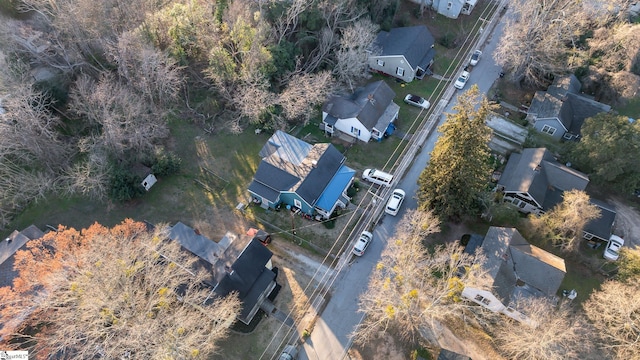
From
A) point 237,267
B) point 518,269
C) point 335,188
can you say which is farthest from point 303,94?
point 518,269

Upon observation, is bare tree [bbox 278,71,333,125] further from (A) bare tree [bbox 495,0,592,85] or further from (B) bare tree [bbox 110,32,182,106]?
(A) bare tree [bbox 495,0,592,85]

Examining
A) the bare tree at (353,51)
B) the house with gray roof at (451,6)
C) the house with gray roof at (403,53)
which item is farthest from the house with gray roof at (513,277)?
the house with gray roof at (451,6)

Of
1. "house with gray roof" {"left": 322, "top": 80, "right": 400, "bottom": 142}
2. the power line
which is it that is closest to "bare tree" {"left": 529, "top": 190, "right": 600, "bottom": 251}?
the power line

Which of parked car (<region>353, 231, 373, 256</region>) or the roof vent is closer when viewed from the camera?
parked car (<region>353, 231, 373, 256</region>)

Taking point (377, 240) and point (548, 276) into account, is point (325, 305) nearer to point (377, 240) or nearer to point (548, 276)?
point (377, 240)

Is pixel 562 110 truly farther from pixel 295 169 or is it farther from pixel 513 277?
pixel 295 169

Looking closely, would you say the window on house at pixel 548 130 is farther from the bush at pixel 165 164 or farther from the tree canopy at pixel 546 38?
the bush at pixel 165 164
